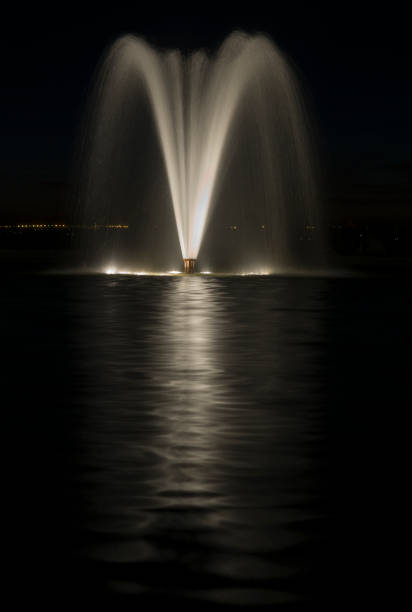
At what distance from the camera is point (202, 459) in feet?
33.4

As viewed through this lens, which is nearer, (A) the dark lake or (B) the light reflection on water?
(A) the dark lake

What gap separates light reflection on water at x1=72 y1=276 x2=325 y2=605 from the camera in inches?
270

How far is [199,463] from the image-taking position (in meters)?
10.0

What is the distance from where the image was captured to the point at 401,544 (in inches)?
288

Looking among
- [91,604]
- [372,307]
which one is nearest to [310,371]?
[91,604]

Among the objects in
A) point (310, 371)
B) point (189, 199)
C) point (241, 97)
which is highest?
point (241, 97)

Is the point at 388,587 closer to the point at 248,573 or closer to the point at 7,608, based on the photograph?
the point at 248,573

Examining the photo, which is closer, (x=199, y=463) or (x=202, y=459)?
(x=199, y=463)

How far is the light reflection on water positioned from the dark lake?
0.02 m

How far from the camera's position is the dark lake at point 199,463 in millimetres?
6672

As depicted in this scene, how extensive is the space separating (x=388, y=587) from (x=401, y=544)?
34.0 inches

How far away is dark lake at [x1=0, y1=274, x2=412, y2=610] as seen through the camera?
667cm

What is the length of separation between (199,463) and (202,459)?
189mm

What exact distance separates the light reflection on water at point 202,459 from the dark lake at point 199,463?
21 mm
